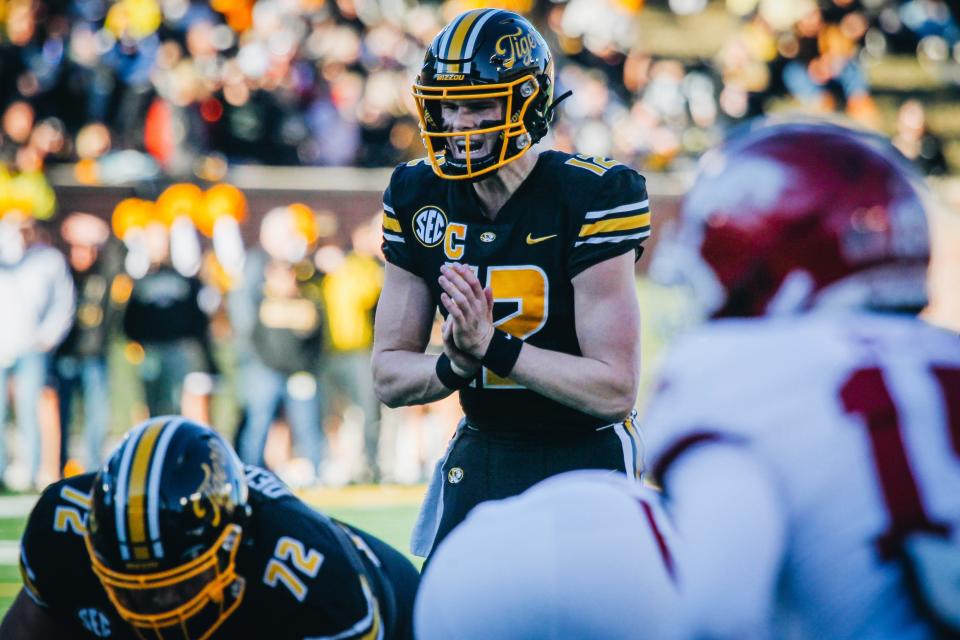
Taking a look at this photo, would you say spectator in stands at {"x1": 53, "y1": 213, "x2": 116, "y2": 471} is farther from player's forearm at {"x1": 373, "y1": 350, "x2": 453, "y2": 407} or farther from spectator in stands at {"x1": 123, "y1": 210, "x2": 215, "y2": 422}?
player's forearm at {"x1": 373, "y1": 350, "x2": 453, "y2": 407}

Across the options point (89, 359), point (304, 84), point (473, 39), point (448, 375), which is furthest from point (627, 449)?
point (304, 84)

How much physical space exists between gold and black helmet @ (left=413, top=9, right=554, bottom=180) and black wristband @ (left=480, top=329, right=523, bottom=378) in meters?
0.43

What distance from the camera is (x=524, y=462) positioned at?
10.5 ft

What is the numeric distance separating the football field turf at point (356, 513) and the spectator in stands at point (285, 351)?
1.93ft

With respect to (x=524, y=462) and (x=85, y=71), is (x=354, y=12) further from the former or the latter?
(x=524, y=462)

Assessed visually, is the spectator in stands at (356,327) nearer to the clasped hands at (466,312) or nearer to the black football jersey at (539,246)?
the black football jersey at (539,246)

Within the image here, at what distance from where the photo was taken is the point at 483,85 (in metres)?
3.15

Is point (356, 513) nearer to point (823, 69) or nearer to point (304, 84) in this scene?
point (304, 84)

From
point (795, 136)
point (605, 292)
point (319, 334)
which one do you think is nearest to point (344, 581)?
point (605, 292)

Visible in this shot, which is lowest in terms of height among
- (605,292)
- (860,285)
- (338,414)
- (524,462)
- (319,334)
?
(338,414)

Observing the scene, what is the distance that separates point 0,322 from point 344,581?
7.46m

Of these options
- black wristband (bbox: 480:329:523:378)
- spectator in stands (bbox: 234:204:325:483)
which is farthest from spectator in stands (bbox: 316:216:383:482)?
black wristband (bbox: 480:329:523:378)

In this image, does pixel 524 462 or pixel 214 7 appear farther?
pixel 214 7

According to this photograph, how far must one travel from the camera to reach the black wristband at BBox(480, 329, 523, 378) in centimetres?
293
